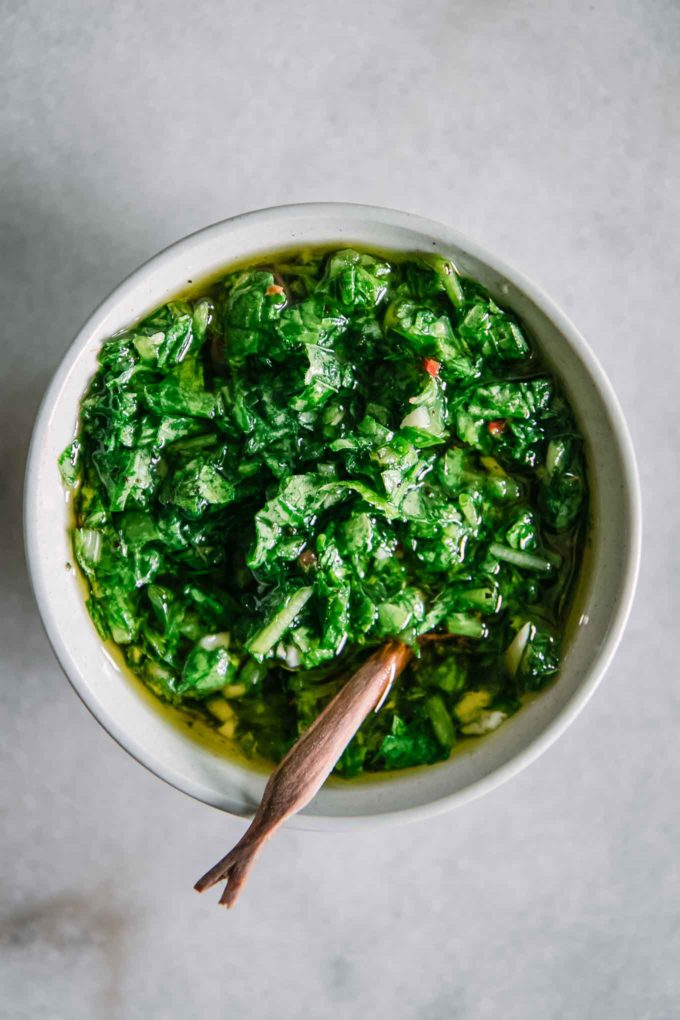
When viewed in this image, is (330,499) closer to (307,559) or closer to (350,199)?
(307,559)

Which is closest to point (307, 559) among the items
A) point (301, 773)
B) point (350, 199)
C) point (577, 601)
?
point (301, 773)

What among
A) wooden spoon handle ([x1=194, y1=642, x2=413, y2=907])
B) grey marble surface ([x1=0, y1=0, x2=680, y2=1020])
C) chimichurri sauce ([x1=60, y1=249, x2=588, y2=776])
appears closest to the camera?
wooden spoon handle ([x1=194, y1=642, x2=413, y2=907])

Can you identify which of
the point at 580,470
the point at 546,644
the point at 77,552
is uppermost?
the point at 580,470

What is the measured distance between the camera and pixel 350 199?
2.36 metres

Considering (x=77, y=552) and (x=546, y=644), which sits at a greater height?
(x=546, y=644)

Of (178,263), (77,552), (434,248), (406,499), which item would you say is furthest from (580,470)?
(77,552)

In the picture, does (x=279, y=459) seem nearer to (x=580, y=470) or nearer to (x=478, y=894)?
(x=580, y=470)

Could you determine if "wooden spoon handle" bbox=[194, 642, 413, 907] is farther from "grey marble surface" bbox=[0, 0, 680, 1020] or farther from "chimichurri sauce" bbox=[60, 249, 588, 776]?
"grey marble surface" bbox=[0, 0, 680, 1020]

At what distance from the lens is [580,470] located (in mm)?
2104

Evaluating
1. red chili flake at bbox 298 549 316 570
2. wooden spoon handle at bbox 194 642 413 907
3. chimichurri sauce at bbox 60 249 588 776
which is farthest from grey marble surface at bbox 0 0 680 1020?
red chili flake at bbox 298 549 316 570

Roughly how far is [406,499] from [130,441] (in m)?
0.62

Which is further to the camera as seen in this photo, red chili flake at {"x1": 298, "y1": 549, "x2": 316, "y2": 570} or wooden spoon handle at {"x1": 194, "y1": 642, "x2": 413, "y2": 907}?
red chili flake at {"x1": 298, "y1": 549, "x2": 316, "y2": 570}

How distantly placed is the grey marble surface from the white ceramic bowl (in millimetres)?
408

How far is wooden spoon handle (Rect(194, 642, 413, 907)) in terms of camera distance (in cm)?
191
